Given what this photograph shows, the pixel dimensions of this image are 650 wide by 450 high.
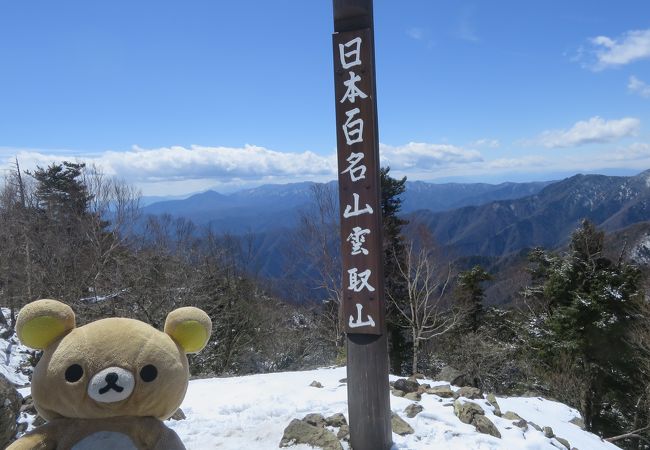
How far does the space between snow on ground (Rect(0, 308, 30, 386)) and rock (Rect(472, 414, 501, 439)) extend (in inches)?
594

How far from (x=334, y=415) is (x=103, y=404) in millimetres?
3264

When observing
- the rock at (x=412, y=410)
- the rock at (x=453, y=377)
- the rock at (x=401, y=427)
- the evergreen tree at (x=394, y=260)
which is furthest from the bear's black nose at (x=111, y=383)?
A: the evergreen tree at (x=394, y=260)

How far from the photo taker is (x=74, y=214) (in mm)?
22172

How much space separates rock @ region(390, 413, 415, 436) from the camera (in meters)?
4.91

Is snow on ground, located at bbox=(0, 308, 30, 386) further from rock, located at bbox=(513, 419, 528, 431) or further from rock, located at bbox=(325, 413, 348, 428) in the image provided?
rock, located at bbox=(513, 419, 528, 431)

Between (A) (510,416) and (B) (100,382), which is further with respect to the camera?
(A) (510,416)

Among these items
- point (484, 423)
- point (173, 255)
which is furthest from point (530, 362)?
point (173, 255)

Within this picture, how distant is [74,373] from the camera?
265cm

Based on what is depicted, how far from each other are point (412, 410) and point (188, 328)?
3.51 metres

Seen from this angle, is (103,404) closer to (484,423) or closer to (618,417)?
(484,423)

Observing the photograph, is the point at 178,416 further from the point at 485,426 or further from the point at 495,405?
the point at 495,405

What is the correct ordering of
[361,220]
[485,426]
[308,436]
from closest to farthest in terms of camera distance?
[361,220] < [308,436] < [485,426]

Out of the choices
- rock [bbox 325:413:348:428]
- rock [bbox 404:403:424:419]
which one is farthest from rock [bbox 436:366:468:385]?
rock [bbox 325:413:348:428]

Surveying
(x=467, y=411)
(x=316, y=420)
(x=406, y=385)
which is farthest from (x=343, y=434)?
(x=406, y=385)
